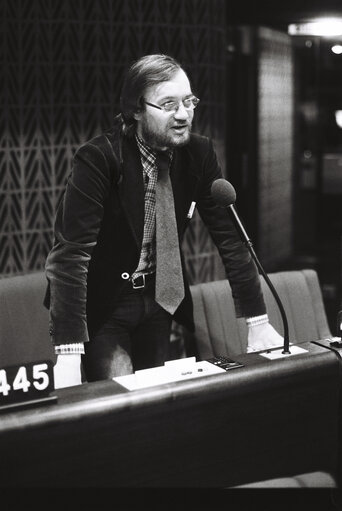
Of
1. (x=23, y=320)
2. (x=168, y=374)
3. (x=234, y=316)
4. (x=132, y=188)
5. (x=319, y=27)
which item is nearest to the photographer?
(x=168, y=374)

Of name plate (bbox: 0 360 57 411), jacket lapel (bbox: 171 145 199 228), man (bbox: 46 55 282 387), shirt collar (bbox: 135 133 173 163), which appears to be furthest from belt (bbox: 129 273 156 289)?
name plate (bbox: 0 360 57 411)

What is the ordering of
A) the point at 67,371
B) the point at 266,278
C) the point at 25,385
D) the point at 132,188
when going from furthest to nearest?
the point at 132,188
the point at 67,371
the point at 266,278
the point at 25,385

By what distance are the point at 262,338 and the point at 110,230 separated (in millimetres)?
502

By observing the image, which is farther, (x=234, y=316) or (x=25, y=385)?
(x=234, y=316)

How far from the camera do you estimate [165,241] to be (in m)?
2.06

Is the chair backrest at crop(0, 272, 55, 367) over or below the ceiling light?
below

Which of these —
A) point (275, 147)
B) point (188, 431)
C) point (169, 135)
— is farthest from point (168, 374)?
point (275, 147)

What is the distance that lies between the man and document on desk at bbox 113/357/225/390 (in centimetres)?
31

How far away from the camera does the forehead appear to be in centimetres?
193

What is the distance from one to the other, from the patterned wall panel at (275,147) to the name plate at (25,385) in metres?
5.45

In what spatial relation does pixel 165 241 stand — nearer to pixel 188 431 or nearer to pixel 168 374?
pixel 168 374

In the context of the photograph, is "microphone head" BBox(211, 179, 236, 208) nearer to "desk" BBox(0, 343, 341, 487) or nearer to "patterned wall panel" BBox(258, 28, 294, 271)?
"desk" BBox(0, 343, 341, 487)

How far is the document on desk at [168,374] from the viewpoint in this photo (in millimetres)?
1530

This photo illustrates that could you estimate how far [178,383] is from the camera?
152cm
